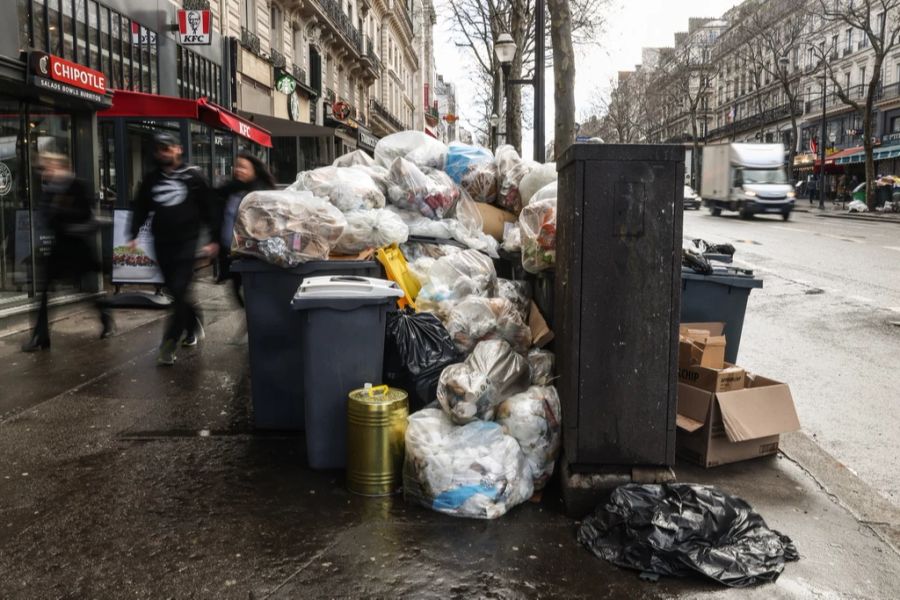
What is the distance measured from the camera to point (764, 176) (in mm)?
30141

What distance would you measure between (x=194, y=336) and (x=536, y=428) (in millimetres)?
4429

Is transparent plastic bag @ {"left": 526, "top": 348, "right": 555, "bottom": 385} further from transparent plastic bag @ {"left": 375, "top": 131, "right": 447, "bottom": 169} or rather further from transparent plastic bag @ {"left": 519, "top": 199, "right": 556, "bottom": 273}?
transparent plastic bag @ {"left": 375, "top": 131, "right": 447, "bottom": 169}

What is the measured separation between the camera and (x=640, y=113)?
66000 mm

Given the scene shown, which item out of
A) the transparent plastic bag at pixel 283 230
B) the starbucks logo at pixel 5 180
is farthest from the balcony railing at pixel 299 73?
the transparent plastic bag at pixel 283 230

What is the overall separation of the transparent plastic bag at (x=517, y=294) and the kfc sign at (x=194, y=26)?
12.1m

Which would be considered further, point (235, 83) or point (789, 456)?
point (235, 83)

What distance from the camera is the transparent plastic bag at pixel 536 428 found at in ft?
12.4

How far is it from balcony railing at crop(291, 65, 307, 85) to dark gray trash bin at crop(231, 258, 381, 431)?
78.6 feet

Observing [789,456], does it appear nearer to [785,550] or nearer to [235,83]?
[785,550]

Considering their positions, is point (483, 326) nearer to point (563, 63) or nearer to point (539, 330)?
point (539, 330)

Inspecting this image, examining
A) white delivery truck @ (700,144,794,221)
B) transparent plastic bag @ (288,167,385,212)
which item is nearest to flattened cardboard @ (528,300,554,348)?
transparent plastic bag @ (288,167,385,212)

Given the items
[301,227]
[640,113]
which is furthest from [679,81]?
[301,227]

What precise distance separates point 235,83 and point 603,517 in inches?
738

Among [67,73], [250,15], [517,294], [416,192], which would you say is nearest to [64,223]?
[67,73]
